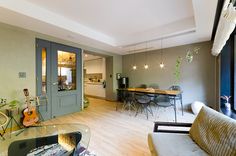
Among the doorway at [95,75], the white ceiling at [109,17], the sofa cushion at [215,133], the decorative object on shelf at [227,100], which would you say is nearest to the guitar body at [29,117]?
the white ceiling at [109,17]

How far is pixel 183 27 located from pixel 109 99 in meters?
4.59

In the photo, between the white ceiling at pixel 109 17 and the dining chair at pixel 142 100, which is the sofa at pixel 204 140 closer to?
the white ceiling at pixel 109 17

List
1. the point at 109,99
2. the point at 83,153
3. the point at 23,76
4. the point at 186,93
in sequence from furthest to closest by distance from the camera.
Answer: the point at 109,99 < the point at 186,93 < the point at 23,76 < the point at 83,153

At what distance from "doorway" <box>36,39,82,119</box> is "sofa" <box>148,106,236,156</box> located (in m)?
3.22

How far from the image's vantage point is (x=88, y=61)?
8023mm

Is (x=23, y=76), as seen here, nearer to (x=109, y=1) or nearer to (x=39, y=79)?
(x=39, y=79)

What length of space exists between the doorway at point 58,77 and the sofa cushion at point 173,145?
10.6 ft

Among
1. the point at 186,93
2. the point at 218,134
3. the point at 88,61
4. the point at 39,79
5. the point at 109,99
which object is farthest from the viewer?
the point at 88,61

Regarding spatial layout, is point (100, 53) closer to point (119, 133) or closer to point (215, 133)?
point (119, 133)

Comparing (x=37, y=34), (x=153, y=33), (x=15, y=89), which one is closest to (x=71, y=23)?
(x=37, y=34)

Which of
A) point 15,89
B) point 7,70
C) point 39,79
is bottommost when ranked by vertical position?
point 15,89

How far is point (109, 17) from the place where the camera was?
3.08 metres

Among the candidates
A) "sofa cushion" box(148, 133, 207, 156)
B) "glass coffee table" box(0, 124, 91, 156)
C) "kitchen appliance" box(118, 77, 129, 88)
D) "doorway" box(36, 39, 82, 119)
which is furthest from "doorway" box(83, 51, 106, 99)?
"sofa cushion" box(148, 133, 207, 156)

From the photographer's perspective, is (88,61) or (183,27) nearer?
(183,27)
